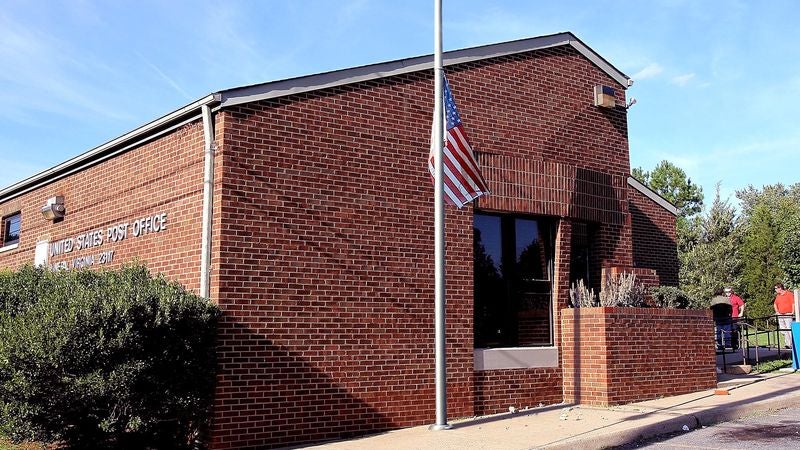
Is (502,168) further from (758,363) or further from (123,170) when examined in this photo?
(758,363)

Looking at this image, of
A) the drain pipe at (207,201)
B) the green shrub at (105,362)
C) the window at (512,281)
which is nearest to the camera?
the green shrub at (105,362)

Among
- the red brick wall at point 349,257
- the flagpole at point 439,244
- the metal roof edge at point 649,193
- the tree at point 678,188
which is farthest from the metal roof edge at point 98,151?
the tree at point 678,188

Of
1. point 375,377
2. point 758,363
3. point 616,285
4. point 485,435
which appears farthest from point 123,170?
point 758,363

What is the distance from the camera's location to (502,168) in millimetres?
11633

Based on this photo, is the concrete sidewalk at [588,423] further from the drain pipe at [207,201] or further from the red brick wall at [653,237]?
the red brick wall at [653,237]

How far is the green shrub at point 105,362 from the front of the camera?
7.58 metres

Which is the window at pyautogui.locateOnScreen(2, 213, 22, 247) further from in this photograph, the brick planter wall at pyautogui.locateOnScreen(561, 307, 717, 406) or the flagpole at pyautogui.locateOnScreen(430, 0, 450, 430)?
the brick planter wall at pyautogui.locateOnScreen(561, 307, 717, 406)

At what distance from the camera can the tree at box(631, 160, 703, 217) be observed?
5069 centimetres

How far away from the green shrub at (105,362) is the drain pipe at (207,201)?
0.41 meters

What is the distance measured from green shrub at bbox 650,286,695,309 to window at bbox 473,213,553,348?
1791mm

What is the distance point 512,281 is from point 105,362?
6.14 m

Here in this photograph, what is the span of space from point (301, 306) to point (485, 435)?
2693mm

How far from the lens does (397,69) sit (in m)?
10.9

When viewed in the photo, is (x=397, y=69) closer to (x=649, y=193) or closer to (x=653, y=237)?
(x=649, y=193)
